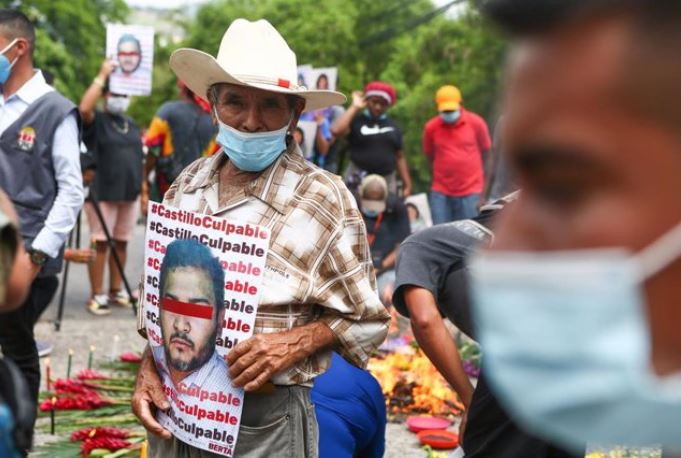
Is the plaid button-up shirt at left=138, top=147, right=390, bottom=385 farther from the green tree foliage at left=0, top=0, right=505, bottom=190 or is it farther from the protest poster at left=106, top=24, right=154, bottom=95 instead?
the green tree foliage at left=0, top=0, right=505, bottom=190

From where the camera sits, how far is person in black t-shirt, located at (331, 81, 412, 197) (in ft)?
35.3

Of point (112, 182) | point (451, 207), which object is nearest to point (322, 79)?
point (451, 207)

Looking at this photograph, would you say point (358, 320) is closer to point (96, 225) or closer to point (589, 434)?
point (589, 434)

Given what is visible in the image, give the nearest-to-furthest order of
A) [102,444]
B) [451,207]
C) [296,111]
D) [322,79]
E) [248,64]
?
[248,64] → [296,111] → [102,444] → [451,207] → [322,79]

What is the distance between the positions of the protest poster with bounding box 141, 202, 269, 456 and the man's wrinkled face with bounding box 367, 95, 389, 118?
7.53 m

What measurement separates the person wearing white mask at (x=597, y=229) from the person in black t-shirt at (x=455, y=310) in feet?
6.63

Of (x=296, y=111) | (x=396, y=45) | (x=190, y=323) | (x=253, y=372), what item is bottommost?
(x=253, y=372)

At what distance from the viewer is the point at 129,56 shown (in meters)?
8.34

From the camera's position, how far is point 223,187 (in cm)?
360

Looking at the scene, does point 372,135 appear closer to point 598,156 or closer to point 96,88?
point 96,88

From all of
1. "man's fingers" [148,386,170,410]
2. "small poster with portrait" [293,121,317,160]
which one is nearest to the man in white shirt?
"man's fingers" [148,386,170,410]

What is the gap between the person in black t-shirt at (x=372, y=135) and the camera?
1077cm

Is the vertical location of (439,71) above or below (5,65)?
below

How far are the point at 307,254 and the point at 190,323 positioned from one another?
398mm
